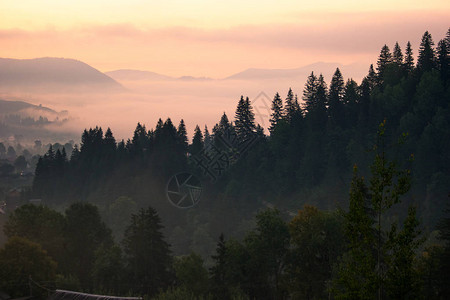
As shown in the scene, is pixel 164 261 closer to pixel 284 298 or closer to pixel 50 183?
pixel 284 298

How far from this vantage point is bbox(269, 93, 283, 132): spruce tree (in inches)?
6043

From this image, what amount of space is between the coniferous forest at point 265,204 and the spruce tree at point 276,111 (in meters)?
0.24

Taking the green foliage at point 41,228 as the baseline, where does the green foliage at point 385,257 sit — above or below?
above

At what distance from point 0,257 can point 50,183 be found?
113501mm

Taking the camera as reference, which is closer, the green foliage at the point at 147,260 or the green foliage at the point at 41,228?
the green foliage at the point at 147,260

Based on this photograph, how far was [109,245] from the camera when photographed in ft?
340

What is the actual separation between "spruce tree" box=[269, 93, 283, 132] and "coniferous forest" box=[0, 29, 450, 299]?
9.6 inches

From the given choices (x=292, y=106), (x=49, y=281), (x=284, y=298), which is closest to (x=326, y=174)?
(x=292, y=106)

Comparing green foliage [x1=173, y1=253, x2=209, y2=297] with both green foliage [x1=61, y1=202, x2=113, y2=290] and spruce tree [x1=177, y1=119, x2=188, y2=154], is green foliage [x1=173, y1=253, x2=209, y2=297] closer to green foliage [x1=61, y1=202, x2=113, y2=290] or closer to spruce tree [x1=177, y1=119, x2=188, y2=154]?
green foliage [x1=61, y1=202, x2=113, y2=290]

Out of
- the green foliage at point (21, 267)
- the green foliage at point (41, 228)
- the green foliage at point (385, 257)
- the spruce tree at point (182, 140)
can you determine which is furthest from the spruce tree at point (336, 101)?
the green foliage at point (385, 257)

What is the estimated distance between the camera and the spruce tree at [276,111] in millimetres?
153500

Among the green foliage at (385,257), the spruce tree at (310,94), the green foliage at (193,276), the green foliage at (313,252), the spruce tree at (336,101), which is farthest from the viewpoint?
the spruce tree at (310,94)

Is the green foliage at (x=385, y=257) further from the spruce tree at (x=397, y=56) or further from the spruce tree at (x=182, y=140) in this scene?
the spruce tree at (x=182, y=140)

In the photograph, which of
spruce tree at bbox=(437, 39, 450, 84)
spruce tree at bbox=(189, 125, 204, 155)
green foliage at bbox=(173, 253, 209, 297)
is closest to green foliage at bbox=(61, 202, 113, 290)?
green foliage at bbox=(173, 253, 209, 297)
